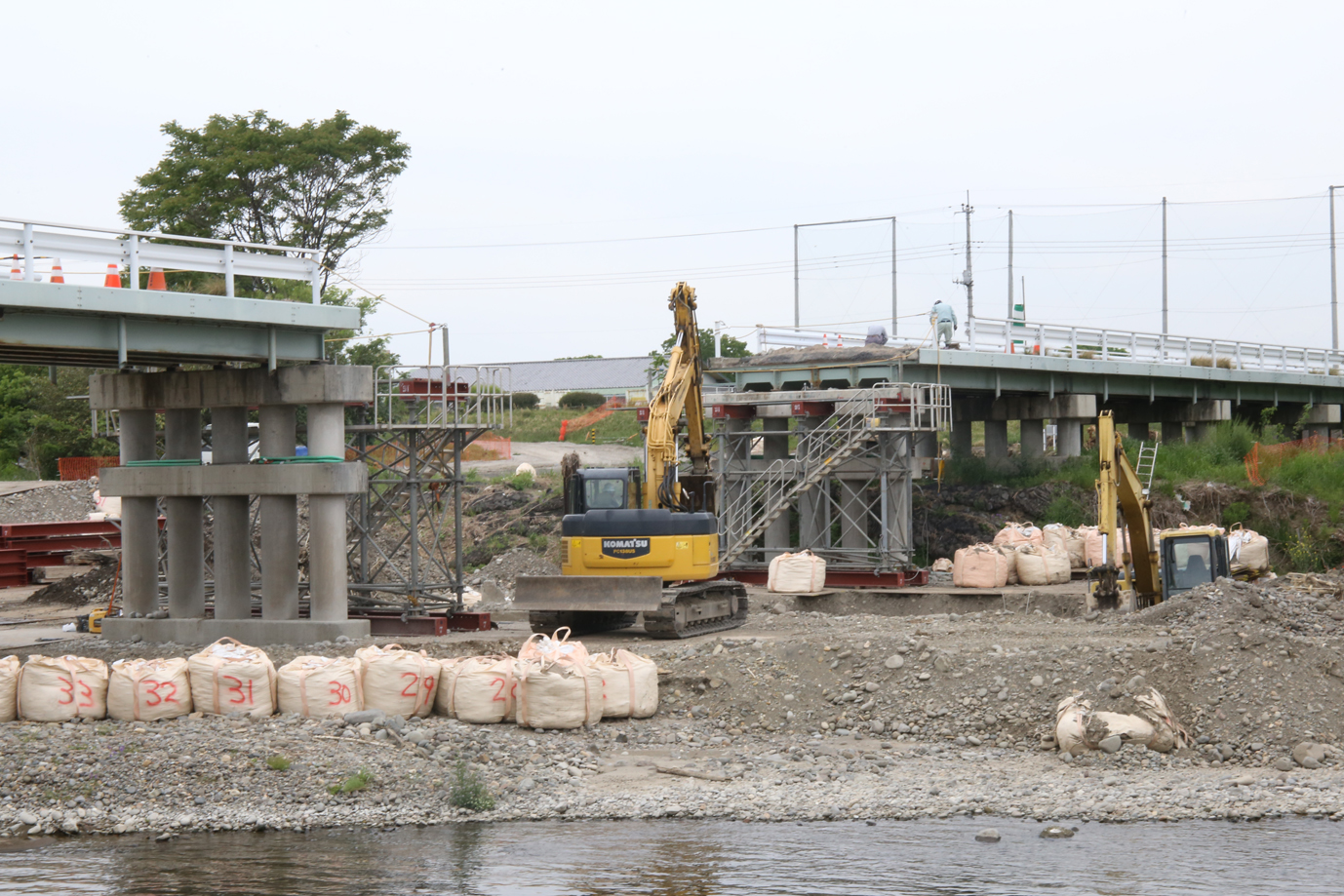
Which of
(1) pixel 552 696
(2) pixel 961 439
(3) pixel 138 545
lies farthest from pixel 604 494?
(2) pixel 961 439

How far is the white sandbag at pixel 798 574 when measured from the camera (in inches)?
1120

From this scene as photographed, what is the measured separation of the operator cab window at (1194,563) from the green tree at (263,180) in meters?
31.7

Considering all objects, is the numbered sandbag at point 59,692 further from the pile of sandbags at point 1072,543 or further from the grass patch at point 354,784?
the pile of sandbags at point 1072,543

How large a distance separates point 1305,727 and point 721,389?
21555 mm

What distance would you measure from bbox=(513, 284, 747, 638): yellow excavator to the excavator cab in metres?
7.39

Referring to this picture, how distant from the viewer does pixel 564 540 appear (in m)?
22.3

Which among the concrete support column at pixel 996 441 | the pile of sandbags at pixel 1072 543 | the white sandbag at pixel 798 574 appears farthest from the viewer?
the concrete support column at pixel 996 441

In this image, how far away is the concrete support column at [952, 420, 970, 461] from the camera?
141 ft

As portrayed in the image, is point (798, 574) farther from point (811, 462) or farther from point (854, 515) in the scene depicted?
point (854, 515)

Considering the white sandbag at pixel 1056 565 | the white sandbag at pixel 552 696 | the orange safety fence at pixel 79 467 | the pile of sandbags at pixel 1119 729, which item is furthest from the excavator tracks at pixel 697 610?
the orange safety fence at pixel 79 467

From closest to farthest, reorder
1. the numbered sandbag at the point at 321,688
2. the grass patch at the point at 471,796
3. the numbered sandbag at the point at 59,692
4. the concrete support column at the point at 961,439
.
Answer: the grass patch at the point at 471,796
the numbered sandbag at the point at 59,692
the numbered sandbag at the point at 321,688
the concrete support column at the point at 961,439

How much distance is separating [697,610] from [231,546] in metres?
8.07

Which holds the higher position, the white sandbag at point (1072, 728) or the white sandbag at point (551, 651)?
the white sandbag at point (551, 651)

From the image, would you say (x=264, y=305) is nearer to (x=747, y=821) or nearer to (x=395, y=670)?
(x=395, y=670)
